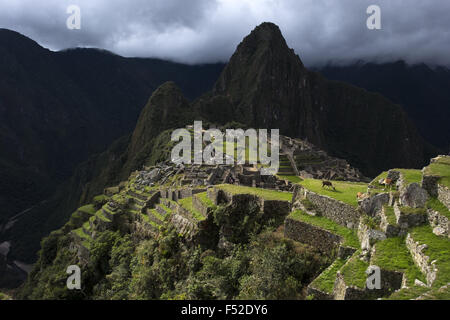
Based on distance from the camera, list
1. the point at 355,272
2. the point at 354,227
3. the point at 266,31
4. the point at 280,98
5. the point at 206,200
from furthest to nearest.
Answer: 1. the point at 280,98
2. the point at 266,31
3. the point at 206,200
4. the point at 354,227
5. the point at 355,272

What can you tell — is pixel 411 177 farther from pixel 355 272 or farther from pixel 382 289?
pixel 382 289

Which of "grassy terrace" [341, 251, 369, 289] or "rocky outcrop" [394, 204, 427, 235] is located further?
"rocky outcrop" [394, 204, 427, 235]

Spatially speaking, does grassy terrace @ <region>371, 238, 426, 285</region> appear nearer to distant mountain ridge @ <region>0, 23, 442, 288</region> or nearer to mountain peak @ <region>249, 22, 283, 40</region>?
distant mountain ridge @ <region>0, 23, 442, 288</region>

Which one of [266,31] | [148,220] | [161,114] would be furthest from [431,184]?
[266,31]

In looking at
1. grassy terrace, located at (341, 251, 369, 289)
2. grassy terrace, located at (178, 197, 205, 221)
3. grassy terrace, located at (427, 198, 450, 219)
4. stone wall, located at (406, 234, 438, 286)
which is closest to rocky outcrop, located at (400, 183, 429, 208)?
grassy terrace, located at (427, 198, 450, 219)

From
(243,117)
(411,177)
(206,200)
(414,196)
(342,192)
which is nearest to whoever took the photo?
(414,196)

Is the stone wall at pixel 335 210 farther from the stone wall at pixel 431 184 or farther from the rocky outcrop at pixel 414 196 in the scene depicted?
the stone wall at pixel 431 184
